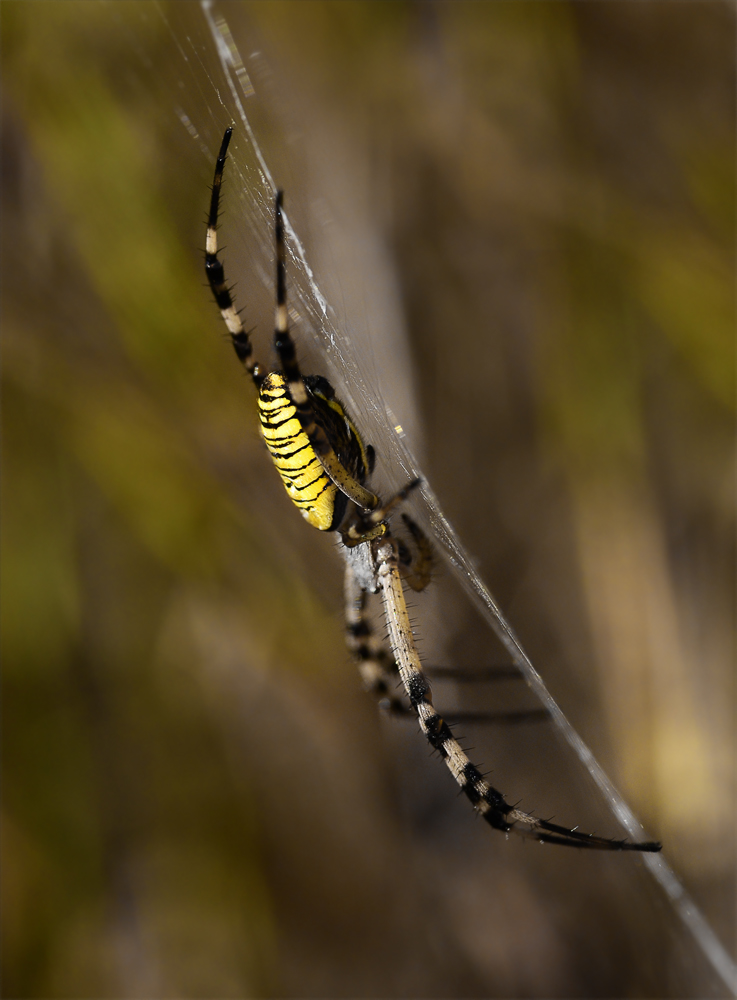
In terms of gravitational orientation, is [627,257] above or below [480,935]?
above

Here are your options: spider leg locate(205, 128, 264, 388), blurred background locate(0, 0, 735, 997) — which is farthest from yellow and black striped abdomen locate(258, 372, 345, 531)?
blurred background locate(0, 0, 735, 997)

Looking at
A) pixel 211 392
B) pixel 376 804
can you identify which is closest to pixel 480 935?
pixel 376 804

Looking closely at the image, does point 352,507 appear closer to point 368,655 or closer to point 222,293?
point 222,293

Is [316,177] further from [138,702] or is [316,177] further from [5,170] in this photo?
[138,702]

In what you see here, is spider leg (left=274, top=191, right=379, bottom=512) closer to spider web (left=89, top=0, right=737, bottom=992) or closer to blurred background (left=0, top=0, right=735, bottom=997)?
spider web (left=89, top=0, right=737, bottom=992)

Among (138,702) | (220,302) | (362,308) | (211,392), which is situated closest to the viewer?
(220,302)

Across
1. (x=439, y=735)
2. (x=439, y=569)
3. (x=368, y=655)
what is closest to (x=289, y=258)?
(x=439, y=569)

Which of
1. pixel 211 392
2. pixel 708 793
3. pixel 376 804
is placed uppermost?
pixel 211 392

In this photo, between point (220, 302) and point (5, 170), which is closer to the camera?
point (220, 302)
